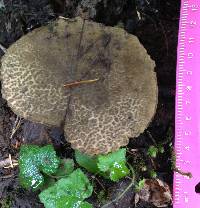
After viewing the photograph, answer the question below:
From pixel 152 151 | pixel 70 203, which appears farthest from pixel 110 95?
pixel 70 203

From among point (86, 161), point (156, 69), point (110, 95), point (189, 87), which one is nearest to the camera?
point (110, 95)

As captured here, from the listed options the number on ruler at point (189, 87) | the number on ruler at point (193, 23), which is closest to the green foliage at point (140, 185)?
the number on ruler at point (189, 87)

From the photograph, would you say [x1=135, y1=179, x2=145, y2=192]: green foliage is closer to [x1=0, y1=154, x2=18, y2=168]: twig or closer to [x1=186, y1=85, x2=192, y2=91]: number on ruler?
[x1=186, y1=85, x2=192, y2=91]: number on ruler

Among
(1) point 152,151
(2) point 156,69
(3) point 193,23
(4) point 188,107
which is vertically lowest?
(1) point 152,151

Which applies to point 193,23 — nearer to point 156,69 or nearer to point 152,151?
point 156,69

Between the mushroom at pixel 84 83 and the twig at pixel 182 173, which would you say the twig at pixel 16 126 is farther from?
the twig at pixel 182 173

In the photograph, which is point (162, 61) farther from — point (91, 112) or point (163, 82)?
point (91, 112)

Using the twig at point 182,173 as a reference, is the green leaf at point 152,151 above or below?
above
